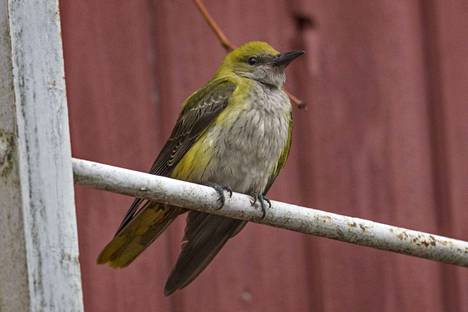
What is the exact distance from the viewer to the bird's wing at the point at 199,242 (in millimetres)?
2842

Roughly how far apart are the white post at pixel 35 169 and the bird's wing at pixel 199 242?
119 centimetres

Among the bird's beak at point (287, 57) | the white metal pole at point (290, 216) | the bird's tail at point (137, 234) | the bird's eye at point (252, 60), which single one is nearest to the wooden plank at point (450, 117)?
the bird's beak at point (287, 57)

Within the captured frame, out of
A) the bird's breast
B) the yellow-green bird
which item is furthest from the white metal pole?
the bird's breast

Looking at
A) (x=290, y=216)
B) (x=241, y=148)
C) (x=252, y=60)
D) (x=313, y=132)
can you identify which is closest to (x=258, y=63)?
(x=252, y=60)

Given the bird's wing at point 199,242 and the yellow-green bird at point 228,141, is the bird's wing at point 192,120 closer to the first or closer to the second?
the yellow-green bird at point 228,141

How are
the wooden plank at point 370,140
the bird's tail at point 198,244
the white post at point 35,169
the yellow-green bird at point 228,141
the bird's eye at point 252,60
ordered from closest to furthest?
1. the white post at point 35,169
2. the bird's tail at point 198,244
3. the yellow-green bird at point 228,141
4. the wooden plank at point 370,140
5. the bird's eye at point 252,60

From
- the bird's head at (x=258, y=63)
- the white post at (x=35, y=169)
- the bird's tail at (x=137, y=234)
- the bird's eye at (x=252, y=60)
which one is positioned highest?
the bird's eye at (x=252, y=60)

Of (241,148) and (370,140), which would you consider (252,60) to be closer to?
(241,148)

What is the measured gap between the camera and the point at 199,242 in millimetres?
3131

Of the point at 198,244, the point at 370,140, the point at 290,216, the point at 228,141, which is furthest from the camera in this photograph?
the point at 228,141

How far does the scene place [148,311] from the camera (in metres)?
2.99

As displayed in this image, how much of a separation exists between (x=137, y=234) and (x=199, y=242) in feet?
0.54

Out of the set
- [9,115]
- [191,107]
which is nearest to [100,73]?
[191,107]

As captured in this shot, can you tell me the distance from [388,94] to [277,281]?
0.70 metres
